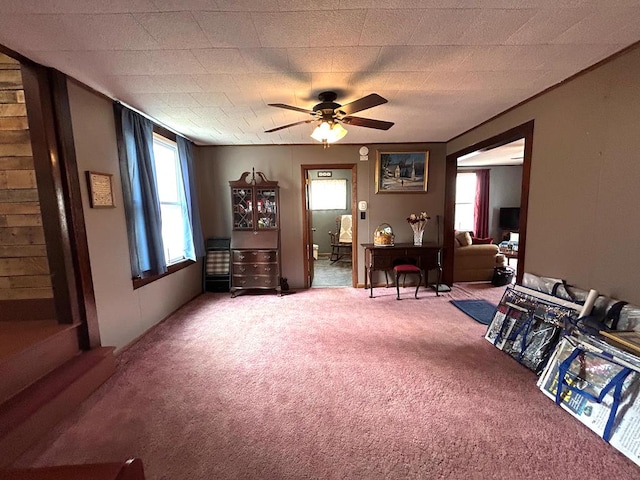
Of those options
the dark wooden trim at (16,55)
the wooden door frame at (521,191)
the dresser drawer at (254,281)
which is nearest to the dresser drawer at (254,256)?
the dresser drawer at (254,281)

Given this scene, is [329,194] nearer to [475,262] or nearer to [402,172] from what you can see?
[402,172]

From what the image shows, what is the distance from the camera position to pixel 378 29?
59.1 inches

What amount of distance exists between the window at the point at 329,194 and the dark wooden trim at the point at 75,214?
538 cm

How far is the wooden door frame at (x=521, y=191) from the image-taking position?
2604 millimetres

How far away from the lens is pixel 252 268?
3967 mm

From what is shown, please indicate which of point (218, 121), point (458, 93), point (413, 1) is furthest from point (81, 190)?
point (458, 93)

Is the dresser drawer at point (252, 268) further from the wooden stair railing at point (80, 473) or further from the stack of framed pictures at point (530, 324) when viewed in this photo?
the wooden stair railing at point (80, 473)

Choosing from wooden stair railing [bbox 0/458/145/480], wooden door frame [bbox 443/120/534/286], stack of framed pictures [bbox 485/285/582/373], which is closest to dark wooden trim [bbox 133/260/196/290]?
wooden stair railing [bbox 0/458/145/480]

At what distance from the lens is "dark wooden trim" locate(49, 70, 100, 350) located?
1.94 m

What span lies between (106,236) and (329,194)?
5434 mm

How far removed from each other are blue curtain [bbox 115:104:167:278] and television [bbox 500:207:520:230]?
755 cm

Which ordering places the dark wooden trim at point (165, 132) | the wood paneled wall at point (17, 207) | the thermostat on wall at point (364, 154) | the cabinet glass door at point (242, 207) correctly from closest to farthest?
the wood paneled wall at point (17, 207)
the dark wooden trim at point (165, 132)
the cabinet glass door at point (242, 207)
the thermostat on wall at point (364, 154)

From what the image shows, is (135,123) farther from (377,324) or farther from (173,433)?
(377,324)

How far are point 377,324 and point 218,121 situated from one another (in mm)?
2957
